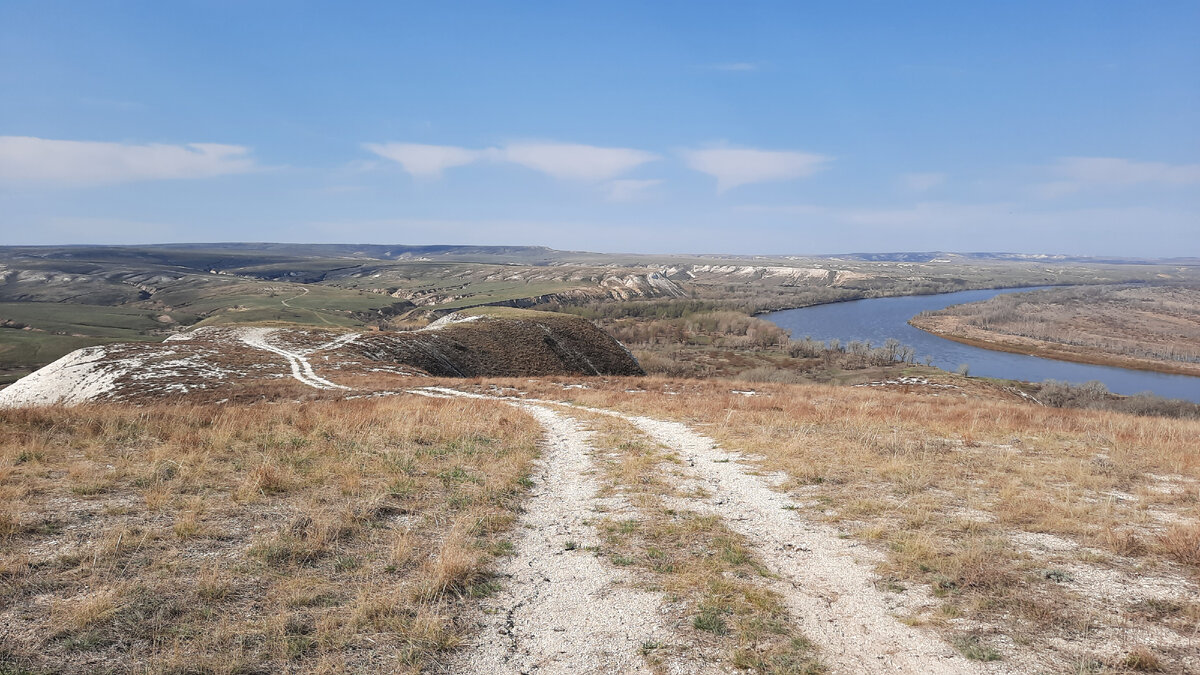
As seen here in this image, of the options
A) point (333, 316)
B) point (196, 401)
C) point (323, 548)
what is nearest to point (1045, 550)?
point (323, 548)

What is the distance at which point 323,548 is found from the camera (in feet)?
23.7

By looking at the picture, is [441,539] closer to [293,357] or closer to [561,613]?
[561,613]

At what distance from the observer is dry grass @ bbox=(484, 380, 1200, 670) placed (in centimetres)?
571

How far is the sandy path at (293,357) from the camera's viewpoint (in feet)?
97.4

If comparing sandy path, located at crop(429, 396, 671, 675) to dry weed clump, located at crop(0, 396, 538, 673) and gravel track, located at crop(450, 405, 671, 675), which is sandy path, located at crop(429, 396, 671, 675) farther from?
dry weed clump, located at crop(0, 396, 538, 673)

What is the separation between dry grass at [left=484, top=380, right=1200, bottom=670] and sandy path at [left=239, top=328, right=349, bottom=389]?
22128mm

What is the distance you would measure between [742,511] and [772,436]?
21.2ft

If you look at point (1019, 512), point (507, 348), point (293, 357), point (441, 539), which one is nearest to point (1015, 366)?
point (507, 348)

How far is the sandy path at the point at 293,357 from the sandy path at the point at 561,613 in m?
23.5

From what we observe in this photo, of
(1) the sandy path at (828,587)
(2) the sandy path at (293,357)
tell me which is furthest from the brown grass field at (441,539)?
(2) the sandy path at (293,357)

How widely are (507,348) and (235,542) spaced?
45.5 meters

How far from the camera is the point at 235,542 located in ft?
23.9

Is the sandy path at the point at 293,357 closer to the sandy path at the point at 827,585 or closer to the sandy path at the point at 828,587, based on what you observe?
the sandy path at the point at 827,585

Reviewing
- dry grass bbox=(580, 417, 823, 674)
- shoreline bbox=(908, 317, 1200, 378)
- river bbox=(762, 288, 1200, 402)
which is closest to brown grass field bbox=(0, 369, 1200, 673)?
dry grass bbox=(580, 417, 823, 674)
